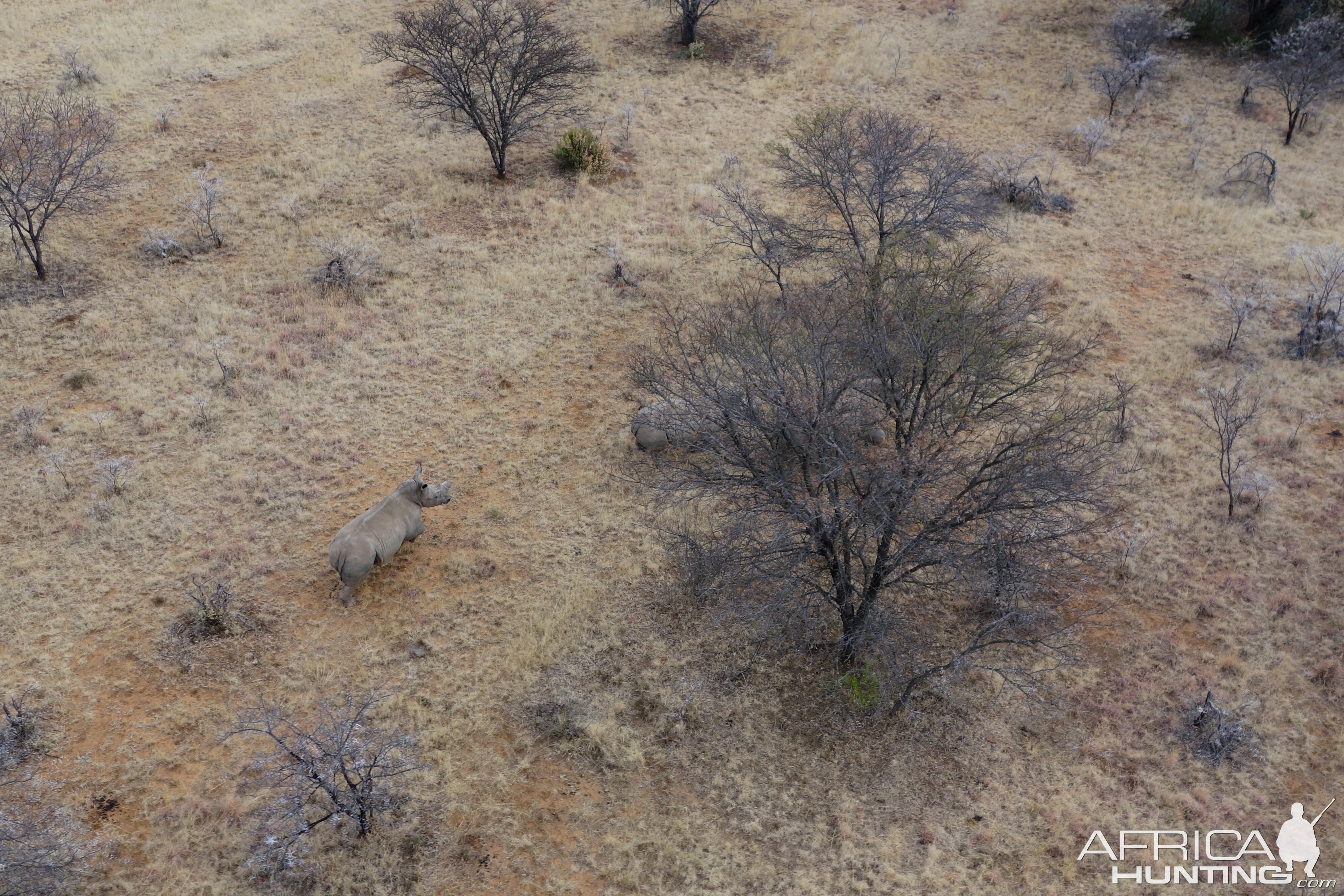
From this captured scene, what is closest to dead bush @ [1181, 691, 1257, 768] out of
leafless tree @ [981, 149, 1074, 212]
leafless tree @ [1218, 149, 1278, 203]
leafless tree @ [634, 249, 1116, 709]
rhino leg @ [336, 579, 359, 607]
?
leafless tree @ [634, 249, 1116, 709]

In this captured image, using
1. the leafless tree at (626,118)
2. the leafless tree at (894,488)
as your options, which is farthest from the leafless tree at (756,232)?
the leafless tree at (894,488)

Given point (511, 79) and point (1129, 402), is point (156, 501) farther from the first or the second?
point (1129, 402)

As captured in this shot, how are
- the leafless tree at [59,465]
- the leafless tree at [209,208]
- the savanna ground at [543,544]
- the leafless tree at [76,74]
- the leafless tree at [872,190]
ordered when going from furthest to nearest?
the leafless tree at [76,74] < the leafless tree at [209,208] < the leafless tree at [872,190] < the leafless tree at [59,465] < the savanna ground at [543,544]

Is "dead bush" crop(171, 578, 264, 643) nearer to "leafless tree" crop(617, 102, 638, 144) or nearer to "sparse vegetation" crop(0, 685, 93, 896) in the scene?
"sparse vegetation" crop(0, 685, 93, 896)

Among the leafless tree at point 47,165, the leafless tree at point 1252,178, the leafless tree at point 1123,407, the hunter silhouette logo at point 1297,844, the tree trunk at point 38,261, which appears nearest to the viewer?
the hunter silhouette logo at point 1297,844

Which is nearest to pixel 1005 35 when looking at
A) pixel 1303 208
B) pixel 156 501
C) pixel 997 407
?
pixel 1303 208

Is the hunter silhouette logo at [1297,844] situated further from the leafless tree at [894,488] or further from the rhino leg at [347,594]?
the rhino leg at [347,594]

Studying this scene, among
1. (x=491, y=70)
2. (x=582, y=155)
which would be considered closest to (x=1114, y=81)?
(x=582, y=155)
